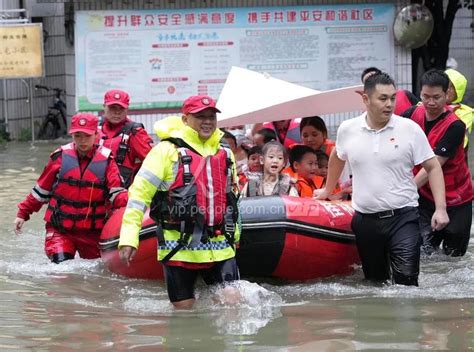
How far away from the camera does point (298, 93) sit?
35.1ft

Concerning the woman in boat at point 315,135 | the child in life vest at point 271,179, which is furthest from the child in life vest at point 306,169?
the woman in boat at point 315,135

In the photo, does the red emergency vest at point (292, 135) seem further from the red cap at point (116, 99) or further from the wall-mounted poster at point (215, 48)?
the wall-mounted poster at point (215, 48)

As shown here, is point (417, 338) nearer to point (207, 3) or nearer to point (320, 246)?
point (320, 246)

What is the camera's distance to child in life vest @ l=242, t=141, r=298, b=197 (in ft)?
29.5

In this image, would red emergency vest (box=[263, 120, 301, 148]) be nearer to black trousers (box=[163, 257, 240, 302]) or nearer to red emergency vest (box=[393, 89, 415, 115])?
red emergency vest (box=[393, 89, 415, 115])

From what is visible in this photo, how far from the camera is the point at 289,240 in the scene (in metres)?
8.34

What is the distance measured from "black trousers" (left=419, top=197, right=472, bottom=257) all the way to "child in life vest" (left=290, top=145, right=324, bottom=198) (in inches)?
38.0

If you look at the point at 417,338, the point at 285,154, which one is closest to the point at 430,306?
the point at 417,338

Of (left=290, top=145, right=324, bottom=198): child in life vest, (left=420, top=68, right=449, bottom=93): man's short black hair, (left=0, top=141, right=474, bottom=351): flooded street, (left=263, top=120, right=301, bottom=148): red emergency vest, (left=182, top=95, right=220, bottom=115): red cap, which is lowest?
(left=0, top=141, right=474, bottom=351): flooded street

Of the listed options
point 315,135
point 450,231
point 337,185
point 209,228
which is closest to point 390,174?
point 209,228

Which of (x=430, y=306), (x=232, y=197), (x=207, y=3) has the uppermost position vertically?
(x=207, y=3)

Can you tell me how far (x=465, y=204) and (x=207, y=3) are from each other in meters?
10.8

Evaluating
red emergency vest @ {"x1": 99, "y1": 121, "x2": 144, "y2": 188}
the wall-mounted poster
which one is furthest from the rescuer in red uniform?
the wall-mounted poster

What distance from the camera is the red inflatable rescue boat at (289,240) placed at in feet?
27.3
